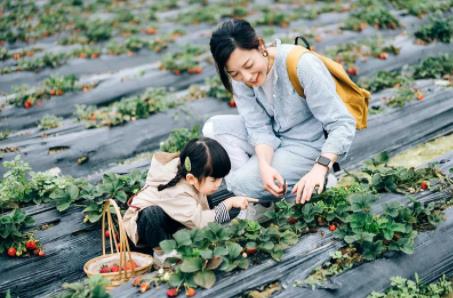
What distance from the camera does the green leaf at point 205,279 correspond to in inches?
129

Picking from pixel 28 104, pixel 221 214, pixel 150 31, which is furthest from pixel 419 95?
pixel 150 31

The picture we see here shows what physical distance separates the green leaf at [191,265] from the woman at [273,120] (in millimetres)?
844

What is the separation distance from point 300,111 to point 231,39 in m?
0.85

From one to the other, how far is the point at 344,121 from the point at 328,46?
17.5 feet

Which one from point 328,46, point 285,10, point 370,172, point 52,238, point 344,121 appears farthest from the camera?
point 285,10

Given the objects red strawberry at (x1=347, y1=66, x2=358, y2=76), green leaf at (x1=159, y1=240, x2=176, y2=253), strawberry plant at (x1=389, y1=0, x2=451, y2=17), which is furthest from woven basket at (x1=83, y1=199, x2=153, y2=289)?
strawberry plant at (x1=389, y1=0, x2=451, y2=17)

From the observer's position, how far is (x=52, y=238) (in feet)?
13.9

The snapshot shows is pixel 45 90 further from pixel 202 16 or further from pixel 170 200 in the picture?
pixel 202 16

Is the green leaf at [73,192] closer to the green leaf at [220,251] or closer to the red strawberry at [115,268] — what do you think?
the red strawberry at [115,268]

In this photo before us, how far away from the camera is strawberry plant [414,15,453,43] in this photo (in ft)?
27.3

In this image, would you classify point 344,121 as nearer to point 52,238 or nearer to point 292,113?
point 292,113

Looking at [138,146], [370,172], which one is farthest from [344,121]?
[138,146]

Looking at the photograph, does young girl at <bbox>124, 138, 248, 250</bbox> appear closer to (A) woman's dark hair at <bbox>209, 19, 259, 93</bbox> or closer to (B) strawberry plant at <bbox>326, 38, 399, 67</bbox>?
(A) woman's dark hair at <bbox>209, 19, 259, 93</bbox>

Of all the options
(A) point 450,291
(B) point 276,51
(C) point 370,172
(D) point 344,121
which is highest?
(B) point 276,51
